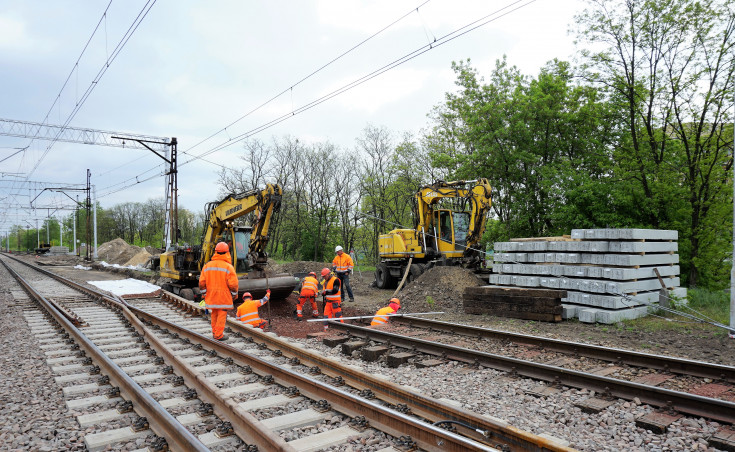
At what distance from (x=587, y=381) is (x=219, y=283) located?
5.68 meters

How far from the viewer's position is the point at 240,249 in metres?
14.3

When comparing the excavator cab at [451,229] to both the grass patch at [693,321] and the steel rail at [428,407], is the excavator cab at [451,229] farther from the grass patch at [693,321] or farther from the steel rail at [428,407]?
the steel rail at [428,407]

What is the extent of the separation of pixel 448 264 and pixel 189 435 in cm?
1451

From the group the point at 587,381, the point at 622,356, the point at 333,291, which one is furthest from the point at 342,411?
the point at 333,291

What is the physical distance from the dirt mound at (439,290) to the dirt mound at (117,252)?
123 ft

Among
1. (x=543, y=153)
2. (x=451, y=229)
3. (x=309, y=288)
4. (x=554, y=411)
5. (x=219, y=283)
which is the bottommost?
(x=554, y=411)

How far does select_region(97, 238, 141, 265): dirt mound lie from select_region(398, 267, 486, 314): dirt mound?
37384 millimetres

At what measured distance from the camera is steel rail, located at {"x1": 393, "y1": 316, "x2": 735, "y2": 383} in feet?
19.1

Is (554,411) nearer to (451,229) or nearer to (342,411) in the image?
(342,411)

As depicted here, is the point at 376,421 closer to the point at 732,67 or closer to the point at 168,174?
the point at 732,67

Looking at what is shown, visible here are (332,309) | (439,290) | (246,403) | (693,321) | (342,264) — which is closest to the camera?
(246,403)

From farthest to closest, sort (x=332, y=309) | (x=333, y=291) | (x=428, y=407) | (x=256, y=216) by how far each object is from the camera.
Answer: (x=256, y=216) → (x=332, y=309) → (x=333, y=291) → (x=428, y=407)

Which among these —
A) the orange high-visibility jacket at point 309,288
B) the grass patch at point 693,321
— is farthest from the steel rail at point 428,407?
the grass patch at point 693,321

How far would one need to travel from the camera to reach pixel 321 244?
45.5m
